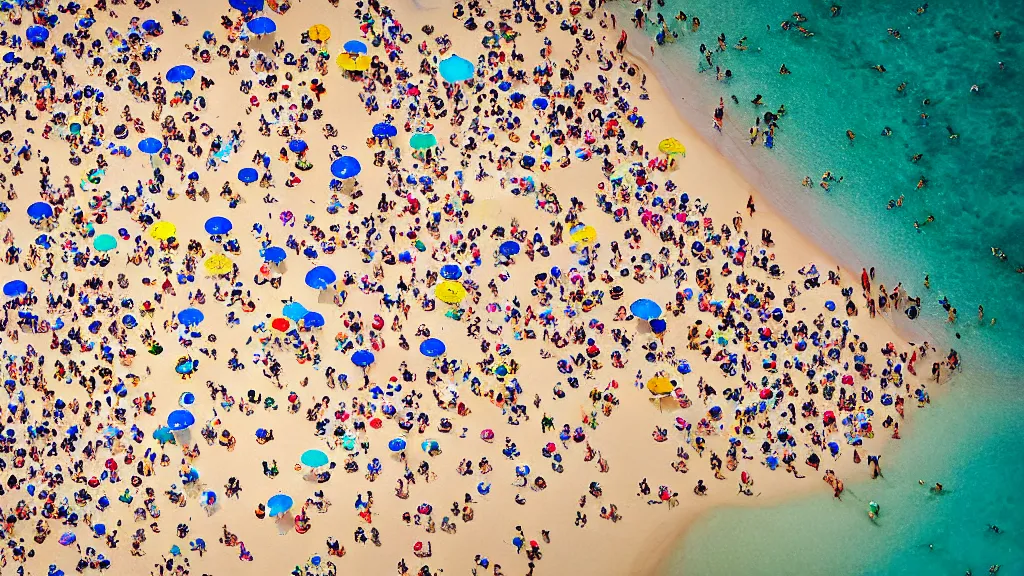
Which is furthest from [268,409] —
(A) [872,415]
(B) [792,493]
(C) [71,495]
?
(A) [872,415]

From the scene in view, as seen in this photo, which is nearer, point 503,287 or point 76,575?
point 76,575

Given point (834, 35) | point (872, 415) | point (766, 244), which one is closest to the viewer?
point (872, 415)

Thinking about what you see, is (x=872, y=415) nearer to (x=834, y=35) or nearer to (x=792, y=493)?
(x=792, y=493)

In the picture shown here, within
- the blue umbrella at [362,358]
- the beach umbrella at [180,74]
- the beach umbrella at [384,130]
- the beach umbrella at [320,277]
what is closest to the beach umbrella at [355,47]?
the beach umbrella at [384,130]

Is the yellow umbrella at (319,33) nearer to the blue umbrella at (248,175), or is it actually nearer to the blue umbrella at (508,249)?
the blue umbrella at (248,175)

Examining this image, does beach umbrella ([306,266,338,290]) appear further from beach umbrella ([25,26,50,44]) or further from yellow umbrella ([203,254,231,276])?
beach umbrella ([25,26,50,44])

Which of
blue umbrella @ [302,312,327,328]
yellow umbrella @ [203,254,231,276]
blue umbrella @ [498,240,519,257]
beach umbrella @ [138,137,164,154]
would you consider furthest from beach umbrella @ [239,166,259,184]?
blue umbrella @ [498,240,519,257]
